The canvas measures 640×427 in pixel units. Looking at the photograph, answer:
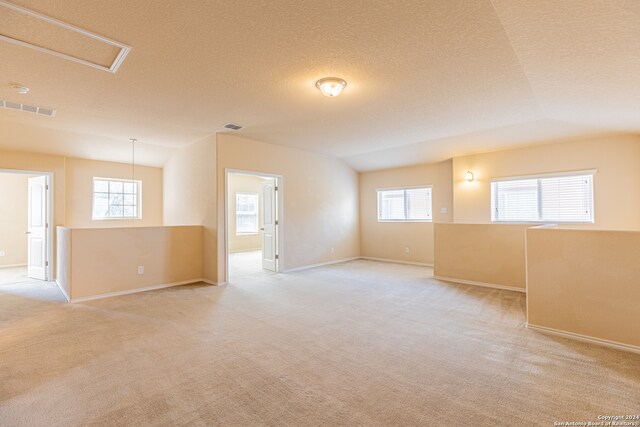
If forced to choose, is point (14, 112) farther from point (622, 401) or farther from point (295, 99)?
point (622, 401)

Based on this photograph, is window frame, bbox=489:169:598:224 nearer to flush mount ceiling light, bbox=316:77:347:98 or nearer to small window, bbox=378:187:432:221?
small window, bbox=378:187:432:221

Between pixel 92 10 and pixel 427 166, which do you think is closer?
pixel 92 10

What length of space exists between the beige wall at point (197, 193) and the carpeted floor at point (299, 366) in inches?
58.1

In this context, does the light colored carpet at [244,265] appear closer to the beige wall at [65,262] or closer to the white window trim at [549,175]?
the beige wall at [65,262]

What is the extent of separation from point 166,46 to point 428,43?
2.18 metres

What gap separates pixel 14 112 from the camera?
13.5ft

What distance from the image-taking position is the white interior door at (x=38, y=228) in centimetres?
575

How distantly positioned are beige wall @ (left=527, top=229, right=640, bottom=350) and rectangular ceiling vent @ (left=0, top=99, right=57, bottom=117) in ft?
20.3

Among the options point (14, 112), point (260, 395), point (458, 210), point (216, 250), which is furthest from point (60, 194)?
point (458, 210)

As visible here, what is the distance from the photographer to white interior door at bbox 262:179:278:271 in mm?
6367

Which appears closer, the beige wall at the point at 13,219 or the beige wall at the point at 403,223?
the beige wall at the point at 403,223

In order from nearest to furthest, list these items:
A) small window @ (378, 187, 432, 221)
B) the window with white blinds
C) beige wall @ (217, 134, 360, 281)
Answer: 1. the window with white blinds
2. beige wall @ (217, 134, 360, 281)
3. small window @ (378, 187, 432, 221)

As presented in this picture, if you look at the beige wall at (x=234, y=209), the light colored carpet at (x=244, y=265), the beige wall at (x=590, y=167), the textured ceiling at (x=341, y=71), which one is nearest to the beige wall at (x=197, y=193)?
the textured ceiling at (x=341, y=71)

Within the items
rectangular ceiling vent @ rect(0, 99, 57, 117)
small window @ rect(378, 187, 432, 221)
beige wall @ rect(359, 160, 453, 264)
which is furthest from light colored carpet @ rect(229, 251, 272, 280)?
rectangular ceiling vent @ rect(0, 99, 57, 117)
